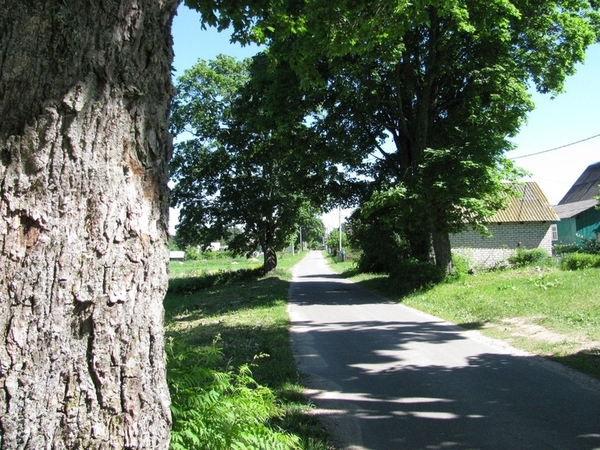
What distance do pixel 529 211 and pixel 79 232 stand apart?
3379 centimetres

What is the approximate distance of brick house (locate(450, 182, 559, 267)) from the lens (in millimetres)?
30875

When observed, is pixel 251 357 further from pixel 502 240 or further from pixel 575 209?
pixel 575 209

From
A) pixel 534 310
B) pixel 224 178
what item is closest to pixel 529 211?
pixel 224 178

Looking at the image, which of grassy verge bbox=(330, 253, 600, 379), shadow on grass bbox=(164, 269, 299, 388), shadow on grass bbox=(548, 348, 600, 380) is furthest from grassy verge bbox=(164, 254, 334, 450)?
grassy verge bbox=(330, 253, 600, 379)

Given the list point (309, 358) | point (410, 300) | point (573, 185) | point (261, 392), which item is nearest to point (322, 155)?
point (410, 300)

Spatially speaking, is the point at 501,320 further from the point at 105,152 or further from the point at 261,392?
the point at 105,152

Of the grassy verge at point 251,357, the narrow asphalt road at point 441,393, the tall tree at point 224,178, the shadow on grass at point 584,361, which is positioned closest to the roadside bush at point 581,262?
the narrow asphalt road at point 441,393

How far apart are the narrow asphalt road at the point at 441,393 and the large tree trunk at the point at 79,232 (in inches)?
129

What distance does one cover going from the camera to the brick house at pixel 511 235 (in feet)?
101

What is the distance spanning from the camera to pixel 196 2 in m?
6.86

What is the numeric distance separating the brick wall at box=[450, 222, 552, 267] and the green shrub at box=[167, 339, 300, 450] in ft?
92.6

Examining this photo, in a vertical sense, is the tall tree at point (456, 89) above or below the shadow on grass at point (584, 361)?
above

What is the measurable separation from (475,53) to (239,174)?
18.3m

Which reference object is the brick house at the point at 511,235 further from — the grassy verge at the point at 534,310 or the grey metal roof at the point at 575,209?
the grassy verge at the point at 534,310
